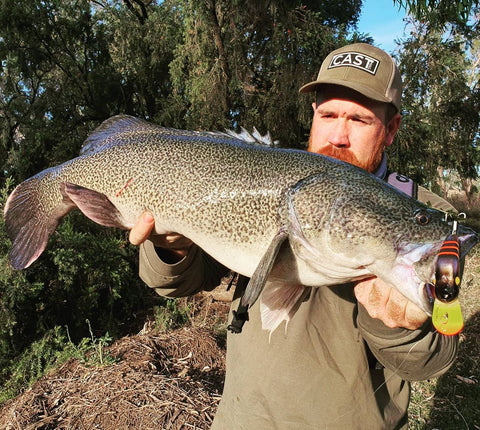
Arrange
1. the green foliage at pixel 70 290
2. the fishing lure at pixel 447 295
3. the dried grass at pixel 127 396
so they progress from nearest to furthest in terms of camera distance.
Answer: the fishing lure at pixel 447 295
the dried grass at pixel 127 396
the green foliage at pixel 70 290

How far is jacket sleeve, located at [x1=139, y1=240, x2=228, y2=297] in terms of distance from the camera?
7.51 feet

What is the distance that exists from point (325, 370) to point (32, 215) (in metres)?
2.02

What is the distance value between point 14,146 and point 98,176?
9535 mm

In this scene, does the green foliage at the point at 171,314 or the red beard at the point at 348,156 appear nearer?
the red beard at the point at 348,156

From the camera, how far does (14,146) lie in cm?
1057

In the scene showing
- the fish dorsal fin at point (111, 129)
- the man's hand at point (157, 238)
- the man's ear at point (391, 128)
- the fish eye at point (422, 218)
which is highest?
the man's ear at point (391, 128)

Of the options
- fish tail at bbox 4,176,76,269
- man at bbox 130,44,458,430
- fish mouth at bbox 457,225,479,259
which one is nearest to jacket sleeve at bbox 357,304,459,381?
man at bbox 130,44,458,430

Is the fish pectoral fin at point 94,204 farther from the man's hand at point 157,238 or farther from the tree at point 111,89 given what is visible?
the tree at point 111,89

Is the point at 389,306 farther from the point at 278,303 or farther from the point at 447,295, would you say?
the point at 278,303

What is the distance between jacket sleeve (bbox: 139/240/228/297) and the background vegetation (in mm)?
4272

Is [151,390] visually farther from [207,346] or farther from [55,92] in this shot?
[55,92]

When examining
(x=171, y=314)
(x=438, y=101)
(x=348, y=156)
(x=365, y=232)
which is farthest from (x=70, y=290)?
(x=438, y=101)

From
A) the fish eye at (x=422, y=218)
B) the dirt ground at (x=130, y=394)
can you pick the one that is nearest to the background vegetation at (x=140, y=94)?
the dirt ground at (x=130, y=394)

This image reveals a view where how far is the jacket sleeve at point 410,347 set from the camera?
5.85 ft
